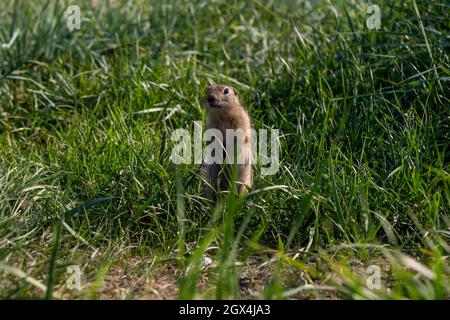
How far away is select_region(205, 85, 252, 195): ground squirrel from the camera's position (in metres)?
4.56

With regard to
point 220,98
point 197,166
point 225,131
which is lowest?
point 197,166

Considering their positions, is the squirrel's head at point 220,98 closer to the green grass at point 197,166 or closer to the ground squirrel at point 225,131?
the ground squirrel at point 225,131

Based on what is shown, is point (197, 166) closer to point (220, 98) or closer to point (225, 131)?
point (225, 131)

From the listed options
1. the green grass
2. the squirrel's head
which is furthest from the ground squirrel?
the green grass

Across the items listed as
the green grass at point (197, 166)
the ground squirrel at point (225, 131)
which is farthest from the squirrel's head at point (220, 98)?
the green grass at point (197, 166)

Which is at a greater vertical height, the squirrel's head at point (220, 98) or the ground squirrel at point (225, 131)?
the squirrel's head at point (220, 98)

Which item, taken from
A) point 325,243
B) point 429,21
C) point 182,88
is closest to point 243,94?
point 182,88

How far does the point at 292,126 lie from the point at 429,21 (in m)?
1.18

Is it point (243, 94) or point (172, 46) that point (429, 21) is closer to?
point (243, 94)

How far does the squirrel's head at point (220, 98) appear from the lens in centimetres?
463

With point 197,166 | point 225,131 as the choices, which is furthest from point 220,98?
point 197,166

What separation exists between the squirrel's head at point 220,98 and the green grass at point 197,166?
327 mm

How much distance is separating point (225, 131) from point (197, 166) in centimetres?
27

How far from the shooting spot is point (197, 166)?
472 cm
